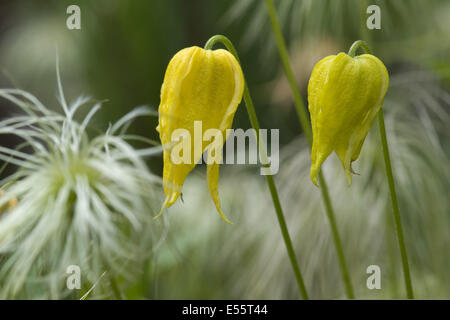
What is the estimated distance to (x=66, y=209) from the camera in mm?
→ 517

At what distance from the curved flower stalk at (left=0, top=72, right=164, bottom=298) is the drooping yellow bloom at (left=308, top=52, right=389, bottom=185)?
6.7 inches

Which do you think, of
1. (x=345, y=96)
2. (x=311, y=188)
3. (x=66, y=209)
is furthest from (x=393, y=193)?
(x=311, y=188)

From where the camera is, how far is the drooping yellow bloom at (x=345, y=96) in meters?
0.36

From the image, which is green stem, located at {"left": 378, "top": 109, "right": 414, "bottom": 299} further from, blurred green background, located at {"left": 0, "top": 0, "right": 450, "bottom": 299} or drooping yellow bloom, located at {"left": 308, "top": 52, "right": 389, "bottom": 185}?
blurred green background, located at {"left": 0, "top": 0, "right": 450, "bottom": 299}

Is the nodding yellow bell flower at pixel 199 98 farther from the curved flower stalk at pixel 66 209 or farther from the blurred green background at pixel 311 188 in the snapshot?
the blurred green background at pixel 311 188

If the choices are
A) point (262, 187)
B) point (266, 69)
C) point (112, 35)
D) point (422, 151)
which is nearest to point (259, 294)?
point (262, 187)

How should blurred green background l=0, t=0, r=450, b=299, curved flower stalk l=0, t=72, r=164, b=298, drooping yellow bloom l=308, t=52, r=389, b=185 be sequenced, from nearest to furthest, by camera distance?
1. drooping yellow bloom l=308, t=52, r=389, b=185
2. curved flower stalk l=0, t=72, r=164, b=298
3. blurred green background l=0, t=0, r=450, b=299

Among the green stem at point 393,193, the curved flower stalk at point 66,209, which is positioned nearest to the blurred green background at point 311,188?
the curved flower stalk at point 66,209

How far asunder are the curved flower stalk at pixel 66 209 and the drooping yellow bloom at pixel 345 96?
17 cm

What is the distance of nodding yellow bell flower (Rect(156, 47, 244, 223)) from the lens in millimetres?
368

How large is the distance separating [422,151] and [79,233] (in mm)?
600

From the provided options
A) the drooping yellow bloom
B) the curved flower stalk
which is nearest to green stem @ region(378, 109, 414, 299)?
the drooping yellow bloom
